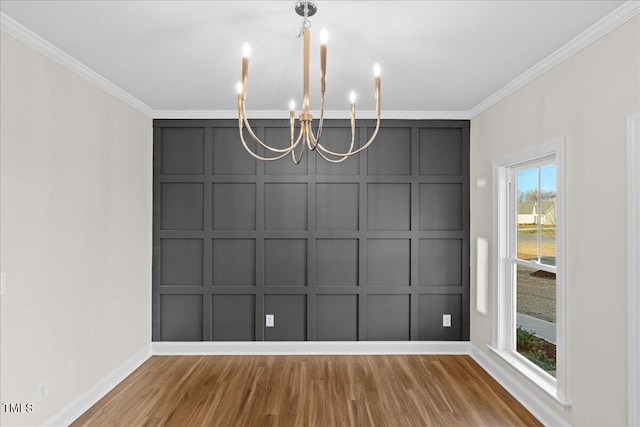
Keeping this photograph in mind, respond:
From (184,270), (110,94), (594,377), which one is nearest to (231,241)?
(184,270)

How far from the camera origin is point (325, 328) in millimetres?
4082

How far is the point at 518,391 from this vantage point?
3070 mm

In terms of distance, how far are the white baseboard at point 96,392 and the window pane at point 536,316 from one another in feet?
11.7

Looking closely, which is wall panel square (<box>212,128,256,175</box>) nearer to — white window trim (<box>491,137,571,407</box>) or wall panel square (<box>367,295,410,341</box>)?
wall panel square (<box>367,295,410,341</box>)

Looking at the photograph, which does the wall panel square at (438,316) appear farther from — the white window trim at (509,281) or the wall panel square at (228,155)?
the wall panel square at (228,155)

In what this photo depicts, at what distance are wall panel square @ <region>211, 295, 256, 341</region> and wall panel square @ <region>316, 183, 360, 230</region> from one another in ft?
3.81

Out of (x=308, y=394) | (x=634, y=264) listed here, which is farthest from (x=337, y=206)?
(x=634, y=264)

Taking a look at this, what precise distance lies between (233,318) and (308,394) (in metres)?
1.31

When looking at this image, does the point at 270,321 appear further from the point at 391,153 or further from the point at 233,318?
the point at 391,153

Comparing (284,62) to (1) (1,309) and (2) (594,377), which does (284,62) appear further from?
(2) (594,377)

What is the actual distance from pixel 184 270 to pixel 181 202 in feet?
2.41

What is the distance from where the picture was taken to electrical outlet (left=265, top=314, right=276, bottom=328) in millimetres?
4062

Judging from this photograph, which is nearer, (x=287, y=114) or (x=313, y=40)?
(x=313, y=40)

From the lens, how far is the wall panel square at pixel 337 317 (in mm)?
4082
